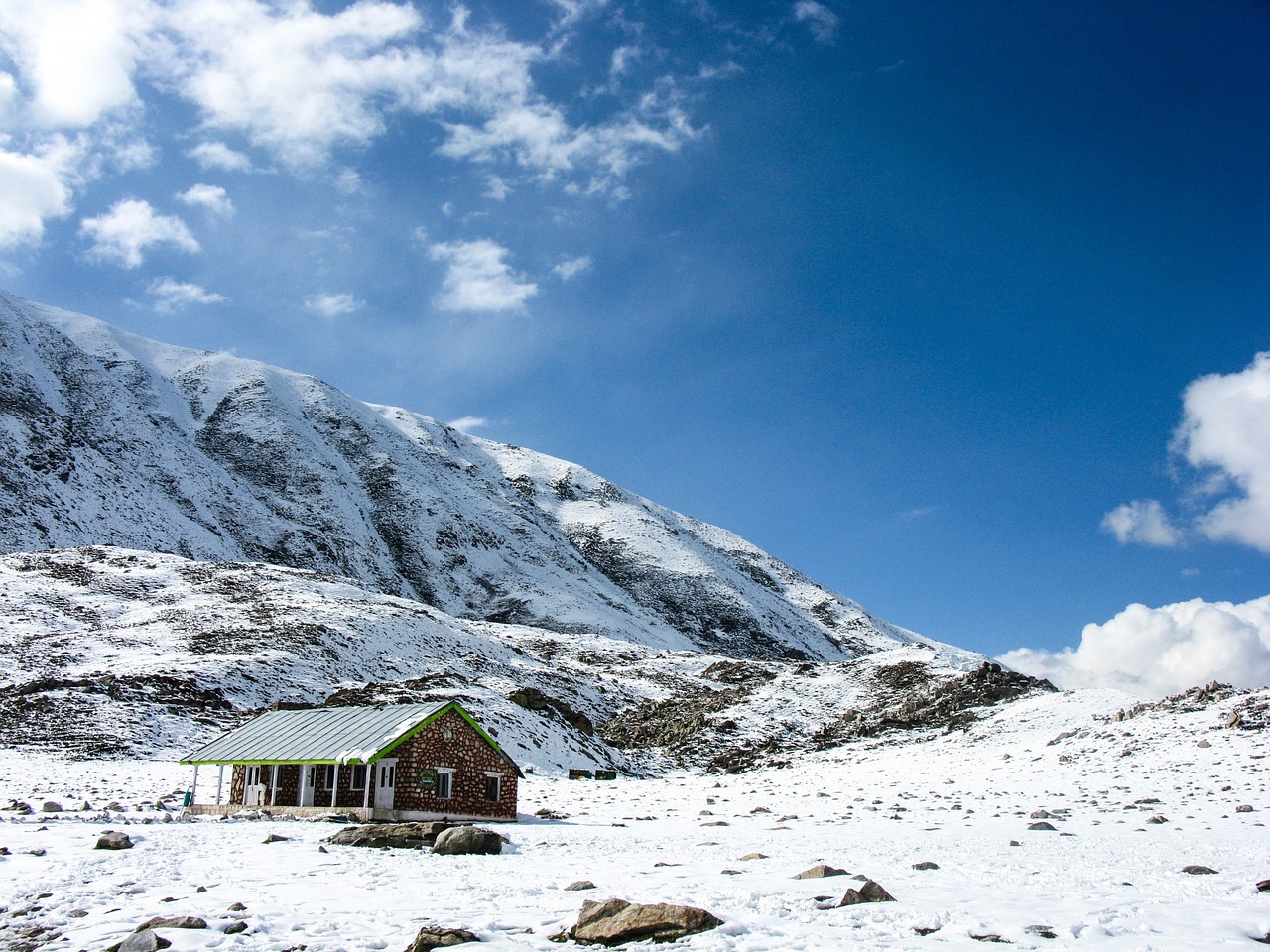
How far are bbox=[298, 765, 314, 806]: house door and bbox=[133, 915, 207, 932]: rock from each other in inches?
732

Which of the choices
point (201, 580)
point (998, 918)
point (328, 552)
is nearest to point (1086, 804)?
point (998, 918)

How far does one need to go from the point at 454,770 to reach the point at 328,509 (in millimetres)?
122082

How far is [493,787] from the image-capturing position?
92.5 ft

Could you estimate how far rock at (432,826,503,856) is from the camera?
17688mm

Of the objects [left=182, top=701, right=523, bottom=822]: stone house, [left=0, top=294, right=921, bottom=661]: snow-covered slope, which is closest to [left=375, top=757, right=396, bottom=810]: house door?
[left=182, top=701, right=523, bottom=822]: stone house

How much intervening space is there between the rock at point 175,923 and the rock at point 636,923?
13.9 ft

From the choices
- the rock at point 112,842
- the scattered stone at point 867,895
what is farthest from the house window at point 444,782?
the scattered stone at point 867,895

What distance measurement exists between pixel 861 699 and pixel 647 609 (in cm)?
8170

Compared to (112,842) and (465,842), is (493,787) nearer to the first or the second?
(465,842)

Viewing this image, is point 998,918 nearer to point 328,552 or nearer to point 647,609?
point 328,552

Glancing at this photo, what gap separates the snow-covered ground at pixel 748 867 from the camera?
383 inches

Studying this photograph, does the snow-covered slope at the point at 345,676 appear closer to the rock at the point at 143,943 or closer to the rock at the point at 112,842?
the rock at the point at 112,842

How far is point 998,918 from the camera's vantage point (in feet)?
33.0

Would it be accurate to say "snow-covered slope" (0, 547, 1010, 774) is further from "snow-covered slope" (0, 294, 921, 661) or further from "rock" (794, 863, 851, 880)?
"rock" (794, 863, 851, 880)
